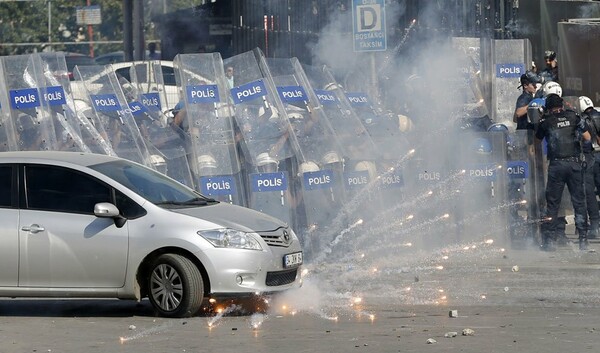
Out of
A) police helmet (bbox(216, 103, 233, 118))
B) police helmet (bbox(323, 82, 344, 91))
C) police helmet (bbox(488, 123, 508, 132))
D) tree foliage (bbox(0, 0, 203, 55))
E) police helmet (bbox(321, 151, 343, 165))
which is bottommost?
police helmet (bbox(321, 151, 343, 165))

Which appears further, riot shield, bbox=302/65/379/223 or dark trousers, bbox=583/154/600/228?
dark trousers, bbox=583/154/600/228

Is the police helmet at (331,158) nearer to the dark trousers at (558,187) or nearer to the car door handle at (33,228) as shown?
the dark trousers at (558,187)

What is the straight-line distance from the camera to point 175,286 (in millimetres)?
10172

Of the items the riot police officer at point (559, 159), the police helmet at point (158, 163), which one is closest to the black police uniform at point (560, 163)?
the riot police officer at point (559, 159)

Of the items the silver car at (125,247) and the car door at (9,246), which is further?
the car door at (9,246)

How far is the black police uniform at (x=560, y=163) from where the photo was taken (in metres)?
15.0

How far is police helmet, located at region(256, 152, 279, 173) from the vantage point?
14.4 m

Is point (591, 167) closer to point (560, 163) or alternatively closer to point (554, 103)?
point (560, 163)

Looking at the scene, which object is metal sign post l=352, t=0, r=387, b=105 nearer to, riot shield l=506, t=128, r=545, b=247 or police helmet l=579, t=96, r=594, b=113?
riot shield l=506, t=128, r=545, b=247

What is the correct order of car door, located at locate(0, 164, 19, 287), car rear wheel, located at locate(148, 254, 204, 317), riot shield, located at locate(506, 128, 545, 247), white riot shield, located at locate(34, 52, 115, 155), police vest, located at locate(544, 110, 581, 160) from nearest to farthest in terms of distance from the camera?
A: car rear wheel, located at locate(148, 254, 204, 317) < car door, located at locate(0, 164, 19, 287) < white riot shield, located at locate(34, 52, 115, 155) < police vest, located at locate(544, 110, 581, 160) < riot shield, located at locate(506, 128, 545, 247)

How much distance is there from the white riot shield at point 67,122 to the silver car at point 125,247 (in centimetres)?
359

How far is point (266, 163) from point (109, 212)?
4423 millimetres

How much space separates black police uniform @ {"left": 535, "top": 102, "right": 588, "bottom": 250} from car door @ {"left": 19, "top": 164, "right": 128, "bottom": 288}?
6.60 meters

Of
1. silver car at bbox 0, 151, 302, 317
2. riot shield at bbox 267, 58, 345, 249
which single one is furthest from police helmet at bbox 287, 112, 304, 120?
silver car at bbox 0, 151, 302, 317
